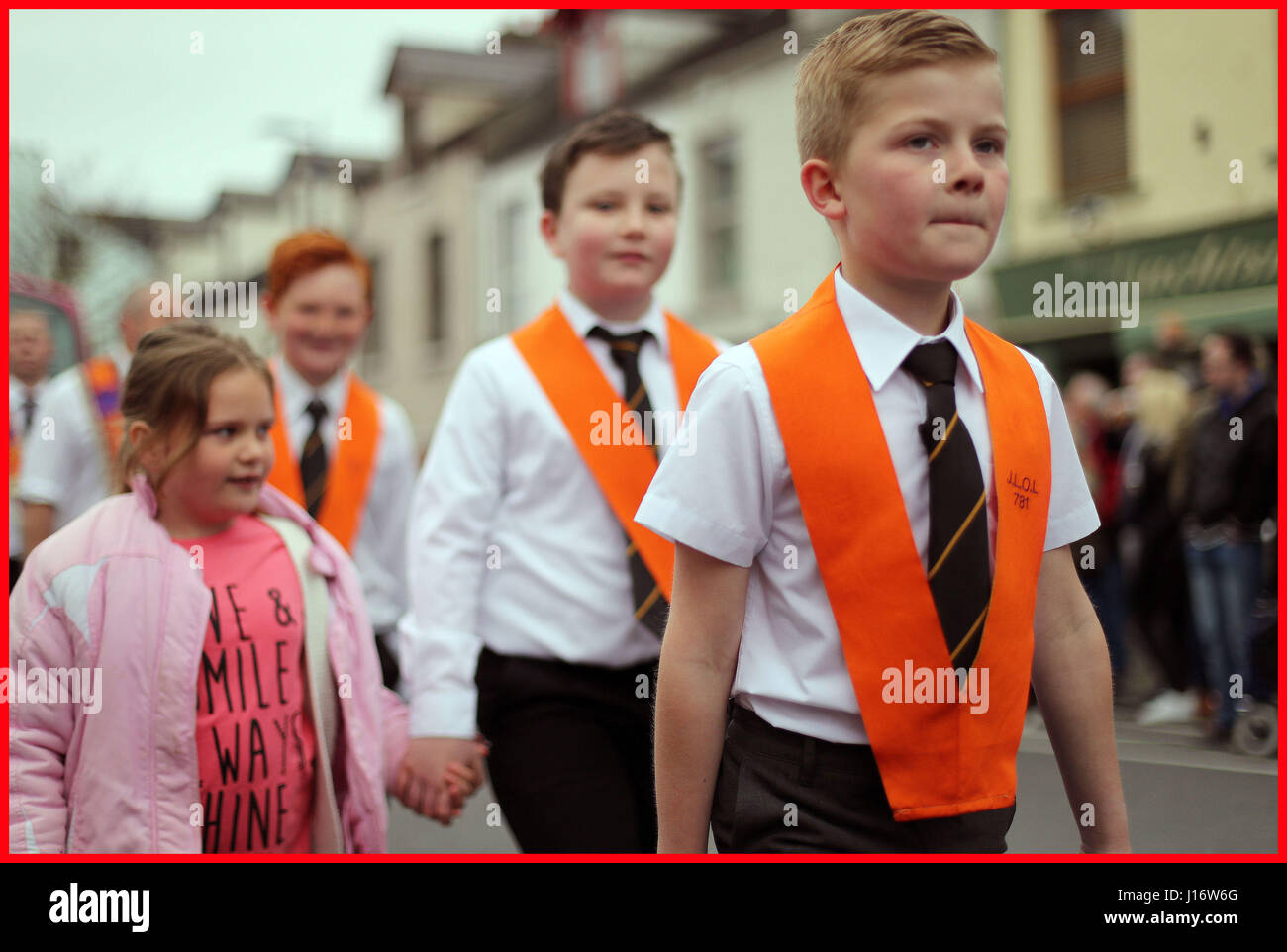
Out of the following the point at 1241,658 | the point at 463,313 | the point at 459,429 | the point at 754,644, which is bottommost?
the point at 1241,658

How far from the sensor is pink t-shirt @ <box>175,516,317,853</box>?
2814 millimetres

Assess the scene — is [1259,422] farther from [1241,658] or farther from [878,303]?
[878,303]

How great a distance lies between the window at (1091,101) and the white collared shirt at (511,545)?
11.7 metres

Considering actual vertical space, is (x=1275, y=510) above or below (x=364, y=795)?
above

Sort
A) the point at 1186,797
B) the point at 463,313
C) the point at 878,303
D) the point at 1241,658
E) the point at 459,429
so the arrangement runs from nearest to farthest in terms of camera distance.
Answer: the point at 878,303 < the point at 1186,797 < the point at 459,429 < the point at 1241,658 < the point at 463,313

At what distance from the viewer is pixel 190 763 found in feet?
9.05

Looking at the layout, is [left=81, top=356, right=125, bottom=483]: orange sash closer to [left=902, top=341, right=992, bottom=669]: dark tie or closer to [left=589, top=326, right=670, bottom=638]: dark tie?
[left=589, top=326, right=670, bottom=638]: dark tie

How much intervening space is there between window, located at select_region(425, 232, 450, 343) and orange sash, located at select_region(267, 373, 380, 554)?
20.9 meters

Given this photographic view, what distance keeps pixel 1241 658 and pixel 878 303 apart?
559 cm

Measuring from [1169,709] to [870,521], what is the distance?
591cm

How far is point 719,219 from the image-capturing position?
17.6 metres

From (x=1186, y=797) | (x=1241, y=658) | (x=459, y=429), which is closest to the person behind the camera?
(x=1186, y=797)
